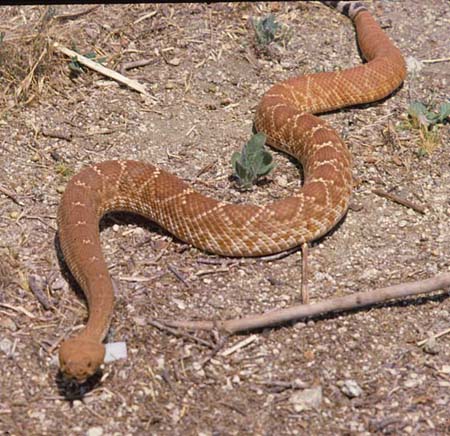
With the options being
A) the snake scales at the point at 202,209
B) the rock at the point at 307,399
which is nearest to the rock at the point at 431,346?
the rock at the point at 307,399

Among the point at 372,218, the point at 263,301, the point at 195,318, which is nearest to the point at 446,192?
the point at 372,218

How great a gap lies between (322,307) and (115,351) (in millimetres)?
1619

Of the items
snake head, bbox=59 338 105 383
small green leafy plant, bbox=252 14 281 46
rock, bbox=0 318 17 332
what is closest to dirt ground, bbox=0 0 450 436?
rock, bbox=0 318 17 332

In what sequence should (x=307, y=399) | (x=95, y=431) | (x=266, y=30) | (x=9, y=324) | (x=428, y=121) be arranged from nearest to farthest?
(x=95, y=431) → (x=307, y=399) → (x=9, y=324) → (x=428, y=121) → (x=266, y=30)

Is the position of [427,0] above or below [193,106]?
above

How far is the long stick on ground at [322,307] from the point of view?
20.4 feet

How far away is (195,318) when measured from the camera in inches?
252

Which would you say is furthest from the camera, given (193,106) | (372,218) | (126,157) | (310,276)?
(193,106)

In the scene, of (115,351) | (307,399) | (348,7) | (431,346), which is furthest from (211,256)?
(348,7)

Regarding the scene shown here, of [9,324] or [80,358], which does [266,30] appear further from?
[80,358]

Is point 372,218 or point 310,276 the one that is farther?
point 372,218

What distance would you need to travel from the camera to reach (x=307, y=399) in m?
5.75

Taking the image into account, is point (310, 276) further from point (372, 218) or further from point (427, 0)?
point (427, 0)

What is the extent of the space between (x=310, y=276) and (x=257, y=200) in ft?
3.92
